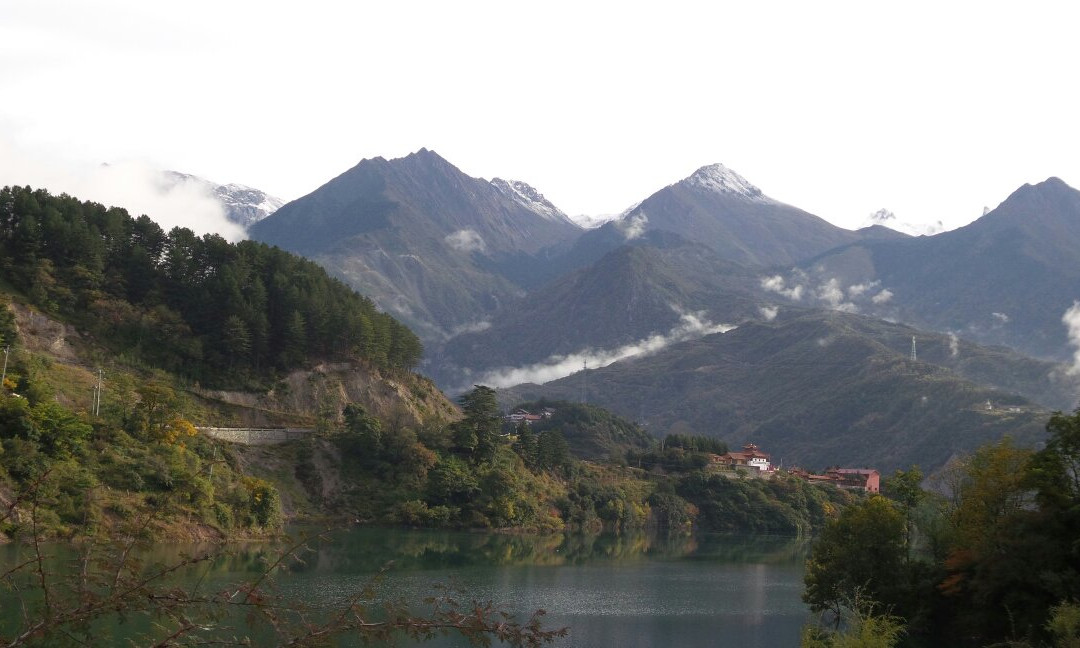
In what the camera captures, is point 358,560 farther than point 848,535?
Yes

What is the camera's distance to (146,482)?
228 feet

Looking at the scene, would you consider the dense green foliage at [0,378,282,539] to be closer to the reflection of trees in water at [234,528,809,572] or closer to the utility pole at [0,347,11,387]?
the utility pole at [0,347,11,387]

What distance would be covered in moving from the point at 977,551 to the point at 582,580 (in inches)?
1169

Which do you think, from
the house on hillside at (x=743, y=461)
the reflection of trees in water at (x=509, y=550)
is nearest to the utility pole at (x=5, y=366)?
the reflection of trees in water at (x=509, y=550)

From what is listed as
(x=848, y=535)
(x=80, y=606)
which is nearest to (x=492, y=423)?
(x=848, y=535)

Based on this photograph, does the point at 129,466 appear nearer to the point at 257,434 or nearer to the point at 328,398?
the point at 257,434

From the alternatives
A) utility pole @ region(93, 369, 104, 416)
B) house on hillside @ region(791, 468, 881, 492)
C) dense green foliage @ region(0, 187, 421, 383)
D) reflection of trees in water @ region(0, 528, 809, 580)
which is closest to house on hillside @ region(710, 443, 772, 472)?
house on hillside @ region(791, 468, 881, 492)

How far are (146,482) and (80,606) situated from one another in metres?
63.6

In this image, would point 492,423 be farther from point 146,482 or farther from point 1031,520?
point 1031,520

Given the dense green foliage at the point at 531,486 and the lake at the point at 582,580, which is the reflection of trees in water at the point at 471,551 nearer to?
the lake at the point at 582,580

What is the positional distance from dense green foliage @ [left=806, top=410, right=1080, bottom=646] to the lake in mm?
5626

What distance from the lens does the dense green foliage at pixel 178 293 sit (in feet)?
306

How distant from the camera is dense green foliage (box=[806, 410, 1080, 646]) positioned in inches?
1705

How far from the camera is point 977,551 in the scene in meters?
49.5
